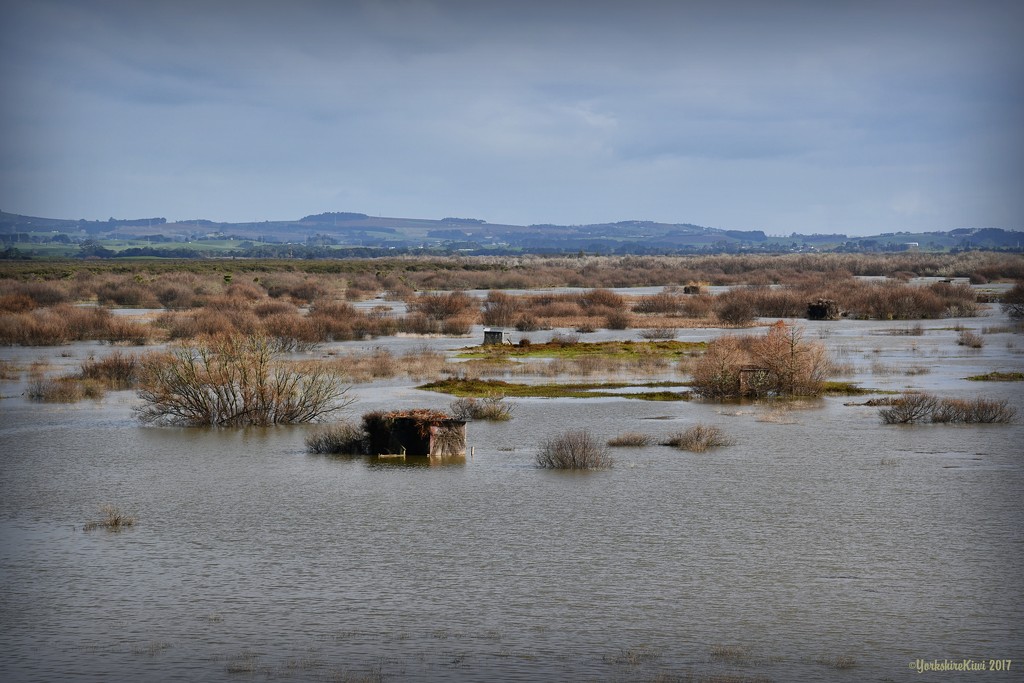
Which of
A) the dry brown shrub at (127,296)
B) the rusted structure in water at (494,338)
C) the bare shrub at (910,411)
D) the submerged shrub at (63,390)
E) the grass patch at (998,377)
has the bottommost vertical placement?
the dry brown shrub at (127,296)

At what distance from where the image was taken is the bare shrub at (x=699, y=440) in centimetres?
2436

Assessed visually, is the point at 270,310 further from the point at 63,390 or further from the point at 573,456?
the point at 573,456

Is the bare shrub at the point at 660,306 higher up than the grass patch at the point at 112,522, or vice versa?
the grass patch at the point at 112,522

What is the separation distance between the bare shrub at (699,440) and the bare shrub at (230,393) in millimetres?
8665

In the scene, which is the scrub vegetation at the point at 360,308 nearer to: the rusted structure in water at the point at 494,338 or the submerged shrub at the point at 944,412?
the rusted structure in water at the point at 494,338

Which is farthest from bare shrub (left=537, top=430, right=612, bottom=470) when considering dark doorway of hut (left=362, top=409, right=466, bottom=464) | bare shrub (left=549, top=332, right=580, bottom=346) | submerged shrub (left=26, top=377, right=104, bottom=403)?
bare shrub (left=549, top=332, right=580, bottom=346)

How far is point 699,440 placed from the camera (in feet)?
80.3

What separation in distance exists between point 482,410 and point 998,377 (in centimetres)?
1738

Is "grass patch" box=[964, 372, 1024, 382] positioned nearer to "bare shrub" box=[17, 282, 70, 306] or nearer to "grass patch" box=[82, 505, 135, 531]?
"grass patch" box=[82, 505, 135, 531]

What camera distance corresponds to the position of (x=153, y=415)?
92.6 ft

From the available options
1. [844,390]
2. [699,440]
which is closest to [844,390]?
[844,390]

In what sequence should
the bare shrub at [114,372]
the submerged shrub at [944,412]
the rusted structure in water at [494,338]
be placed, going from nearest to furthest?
the submerged shrub at [944,412], the bare shrub at [114,372], the rusted structure in water at [494,338]

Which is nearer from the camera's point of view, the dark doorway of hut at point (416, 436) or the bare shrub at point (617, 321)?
the dark doorway of hut at point (416, 436)

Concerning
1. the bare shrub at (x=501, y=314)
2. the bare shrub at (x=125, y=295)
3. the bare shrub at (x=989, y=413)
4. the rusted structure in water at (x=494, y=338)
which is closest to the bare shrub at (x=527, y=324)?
the bare shrub at (x=501, y=314)
